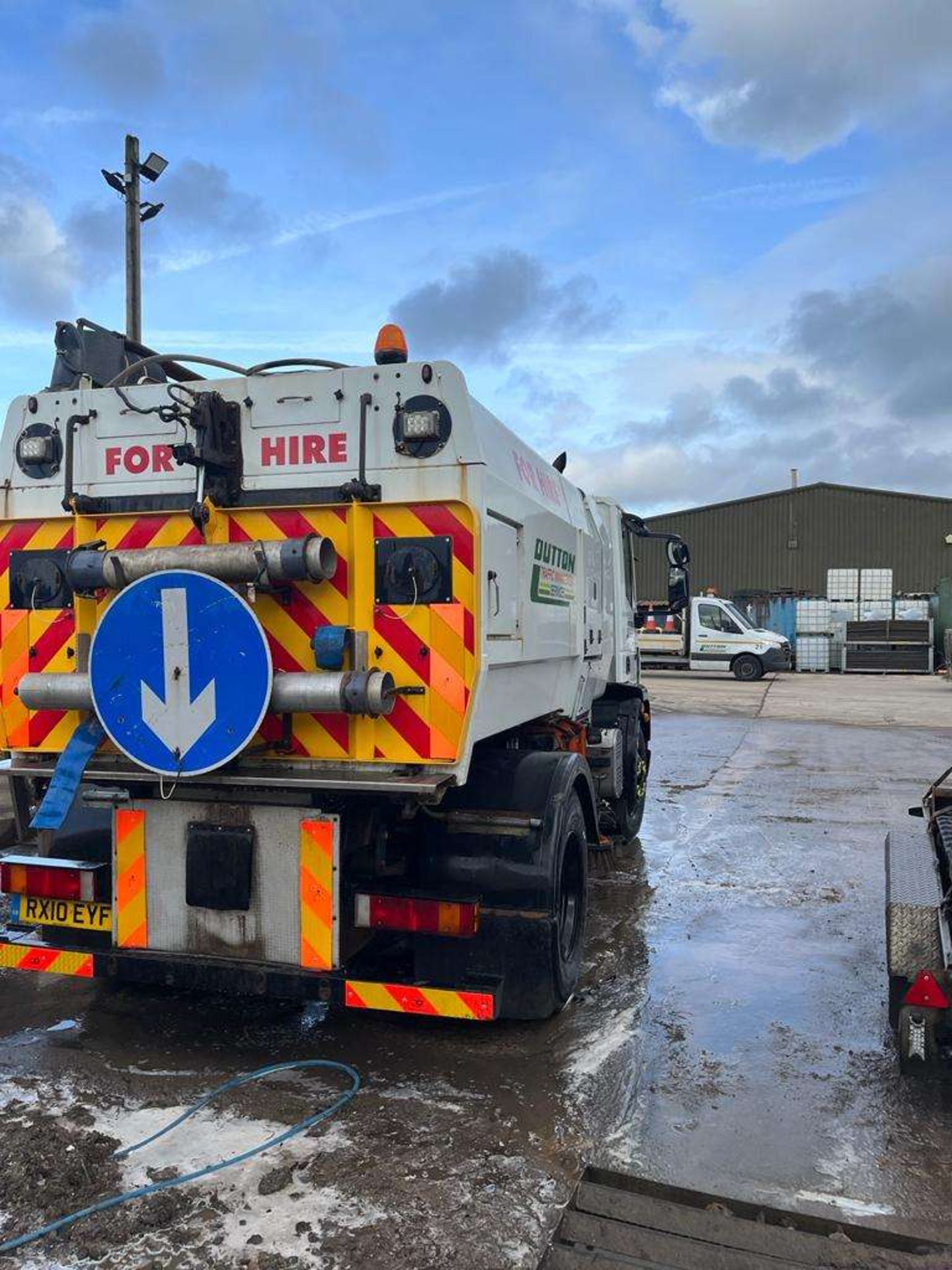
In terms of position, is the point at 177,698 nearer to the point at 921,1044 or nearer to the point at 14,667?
the point at 14,667

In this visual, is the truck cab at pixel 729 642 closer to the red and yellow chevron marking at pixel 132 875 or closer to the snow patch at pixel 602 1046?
the snow patch at pixel 602 1046

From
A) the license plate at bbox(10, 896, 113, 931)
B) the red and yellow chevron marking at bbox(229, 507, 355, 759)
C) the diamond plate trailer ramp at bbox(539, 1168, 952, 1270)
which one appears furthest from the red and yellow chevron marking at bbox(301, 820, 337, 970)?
the diamond plate trailer ramp at bbox(539, 1168, 952, 1270)

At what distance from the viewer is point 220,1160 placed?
10.7 feet

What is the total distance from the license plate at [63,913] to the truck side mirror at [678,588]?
228 inches

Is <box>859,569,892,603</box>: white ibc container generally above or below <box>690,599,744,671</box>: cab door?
above

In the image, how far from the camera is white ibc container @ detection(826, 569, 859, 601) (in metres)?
34.0

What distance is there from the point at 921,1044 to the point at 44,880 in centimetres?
365

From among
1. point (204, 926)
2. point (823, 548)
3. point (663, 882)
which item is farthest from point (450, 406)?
point (823, 548)

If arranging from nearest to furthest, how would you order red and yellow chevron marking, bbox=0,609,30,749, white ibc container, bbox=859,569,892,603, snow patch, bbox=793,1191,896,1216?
snow patch, bbox=793,1191,896,1216 → red and yellow chevron marking, bbox=0,609,30,749 → white ibc container, bbox=859,569,892,603

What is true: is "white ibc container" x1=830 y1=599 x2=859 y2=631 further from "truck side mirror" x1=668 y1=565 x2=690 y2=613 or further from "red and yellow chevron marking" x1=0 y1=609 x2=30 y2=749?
"red and yellow chevron marking" x1=0 y1=609 x2=30 y2=749

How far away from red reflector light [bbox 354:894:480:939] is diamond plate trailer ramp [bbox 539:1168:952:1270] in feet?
3.46

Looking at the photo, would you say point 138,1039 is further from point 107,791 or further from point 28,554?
point 28,554

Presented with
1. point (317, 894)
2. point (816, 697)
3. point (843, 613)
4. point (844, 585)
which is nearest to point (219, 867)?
point (317, 894)

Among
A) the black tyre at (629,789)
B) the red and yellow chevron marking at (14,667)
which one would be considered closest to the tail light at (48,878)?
the red and yellow chevron marking at (14,667)
